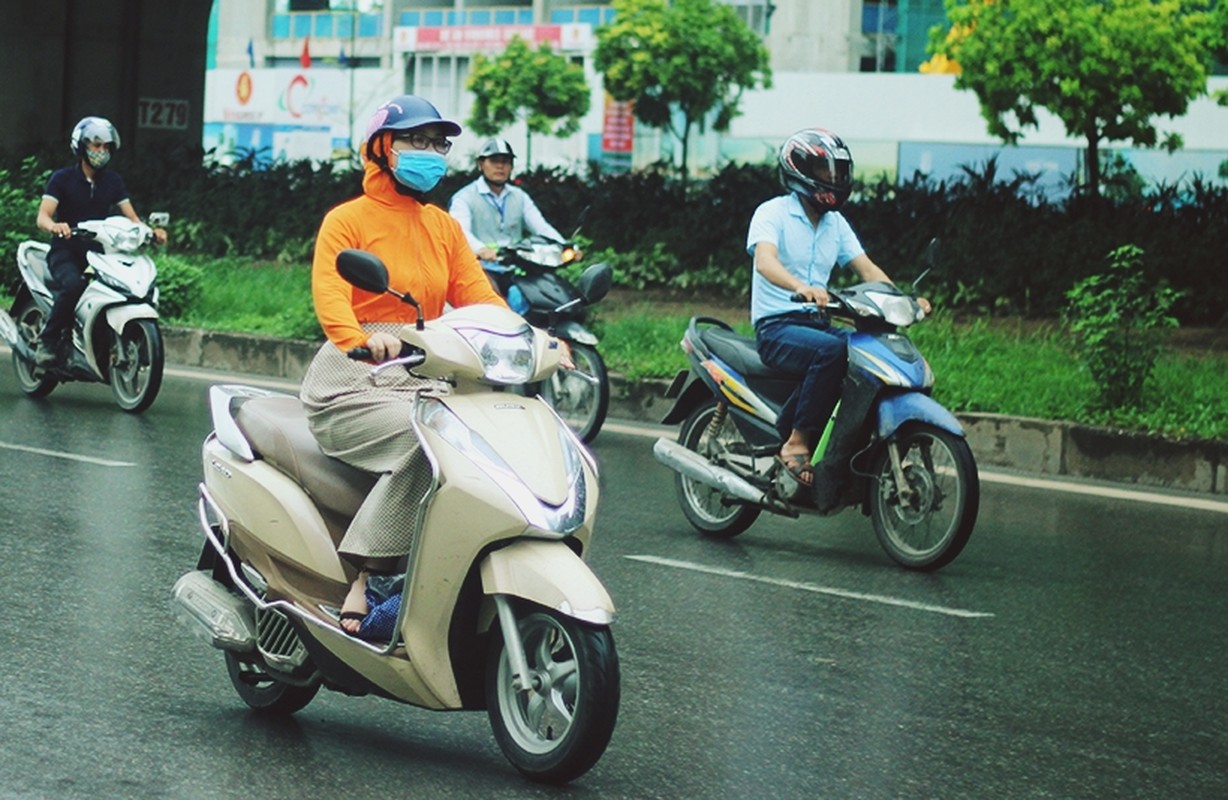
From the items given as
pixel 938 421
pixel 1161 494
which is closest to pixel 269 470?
pixel 938 421

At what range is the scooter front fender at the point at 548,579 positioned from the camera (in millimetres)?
4641

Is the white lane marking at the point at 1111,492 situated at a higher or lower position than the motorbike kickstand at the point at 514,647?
lower

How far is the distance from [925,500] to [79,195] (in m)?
6.59

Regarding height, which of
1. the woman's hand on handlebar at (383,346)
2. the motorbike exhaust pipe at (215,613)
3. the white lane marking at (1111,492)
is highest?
the woman's hand on handlebar at (383,346)

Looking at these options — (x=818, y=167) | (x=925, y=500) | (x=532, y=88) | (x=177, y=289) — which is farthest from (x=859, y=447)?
(x=532, y=88)

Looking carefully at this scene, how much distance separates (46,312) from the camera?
13.2m

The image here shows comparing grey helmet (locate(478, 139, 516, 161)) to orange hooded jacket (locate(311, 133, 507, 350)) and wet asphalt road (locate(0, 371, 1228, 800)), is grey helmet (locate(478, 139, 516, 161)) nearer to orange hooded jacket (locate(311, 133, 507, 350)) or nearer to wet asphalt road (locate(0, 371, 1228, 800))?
wet asphalt road (locate(0, 371, 1228, 800))

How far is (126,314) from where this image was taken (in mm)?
12703

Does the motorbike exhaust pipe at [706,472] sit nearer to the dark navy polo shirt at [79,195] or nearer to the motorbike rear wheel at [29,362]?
the dark navy polo shirt at [79,195]

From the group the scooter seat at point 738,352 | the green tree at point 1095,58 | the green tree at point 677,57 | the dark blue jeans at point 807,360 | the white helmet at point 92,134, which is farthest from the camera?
the green tree at point 677,57

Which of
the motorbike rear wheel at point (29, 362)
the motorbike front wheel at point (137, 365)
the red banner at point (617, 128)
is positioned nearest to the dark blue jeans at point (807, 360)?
the motorbike front wheel at point (137, 365)

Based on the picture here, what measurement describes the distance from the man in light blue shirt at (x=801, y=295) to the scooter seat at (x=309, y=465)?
3.60 m

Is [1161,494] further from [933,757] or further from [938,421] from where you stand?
[933,757]

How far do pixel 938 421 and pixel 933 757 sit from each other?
300 cm
